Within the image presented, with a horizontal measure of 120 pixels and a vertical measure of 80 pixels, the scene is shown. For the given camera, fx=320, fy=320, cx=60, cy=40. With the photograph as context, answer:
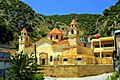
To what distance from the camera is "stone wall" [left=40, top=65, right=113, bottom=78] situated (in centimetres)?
4312

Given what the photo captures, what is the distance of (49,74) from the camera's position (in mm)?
45031

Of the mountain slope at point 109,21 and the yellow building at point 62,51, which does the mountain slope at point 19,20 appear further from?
the yellow building at point 62,51

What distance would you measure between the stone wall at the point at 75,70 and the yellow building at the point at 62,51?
3.08 m

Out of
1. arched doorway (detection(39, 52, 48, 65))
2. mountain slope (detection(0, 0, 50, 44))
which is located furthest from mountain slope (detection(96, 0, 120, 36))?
arched doorway (detection(39, 52, 48, 65))

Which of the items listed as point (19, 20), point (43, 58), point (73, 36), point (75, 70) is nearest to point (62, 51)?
point (43, 58)

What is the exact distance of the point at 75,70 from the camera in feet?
141

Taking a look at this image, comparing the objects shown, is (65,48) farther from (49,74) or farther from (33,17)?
(33,17)

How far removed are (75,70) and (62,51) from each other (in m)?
9.19

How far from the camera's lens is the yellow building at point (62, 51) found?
4806cm

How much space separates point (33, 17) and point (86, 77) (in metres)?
91.1

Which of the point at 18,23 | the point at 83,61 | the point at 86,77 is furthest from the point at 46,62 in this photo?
the point at 18,23

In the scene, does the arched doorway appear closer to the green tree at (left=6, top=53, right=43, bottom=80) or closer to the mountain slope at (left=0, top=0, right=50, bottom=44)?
the green tree at (left=6, top=53, right=43, bottom=80)

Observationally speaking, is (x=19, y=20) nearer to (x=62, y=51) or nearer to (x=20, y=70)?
(x=62, y=51)

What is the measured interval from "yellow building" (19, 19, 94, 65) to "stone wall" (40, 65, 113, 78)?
3.08 meters
